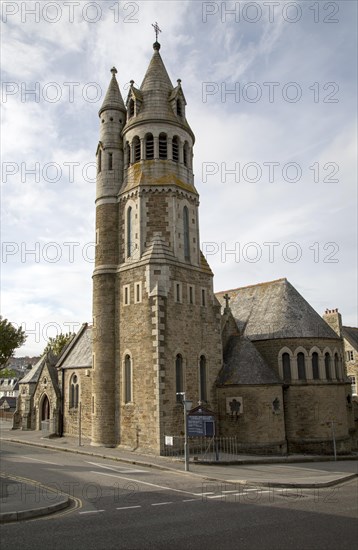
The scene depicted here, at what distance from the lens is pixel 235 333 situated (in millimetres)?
33281

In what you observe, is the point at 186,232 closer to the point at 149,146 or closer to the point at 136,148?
the point at 149,146

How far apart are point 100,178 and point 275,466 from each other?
20719mm

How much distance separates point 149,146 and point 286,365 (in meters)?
16.6

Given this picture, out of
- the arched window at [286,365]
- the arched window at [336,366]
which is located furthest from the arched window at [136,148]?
the arched window at [336,366]

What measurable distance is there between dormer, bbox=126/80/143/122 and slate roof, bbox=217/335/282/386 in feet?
54.4

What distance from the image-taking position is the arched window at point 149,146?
100 feet

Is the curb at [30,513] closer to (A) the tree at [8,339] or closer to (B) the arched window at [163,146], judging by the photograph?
(B) the arched window at [163,146]

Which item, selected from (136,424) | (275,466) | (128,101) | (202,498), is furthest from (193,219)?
(202,498)

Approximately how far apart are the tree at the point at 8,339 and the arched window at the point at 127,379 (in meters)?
21.0

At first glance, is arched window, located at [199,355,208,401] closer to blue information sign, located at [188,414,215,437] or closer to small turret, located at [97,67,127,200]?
blue information sign, located at [188,414,215,437]

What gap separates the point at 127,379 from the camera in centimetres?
2772

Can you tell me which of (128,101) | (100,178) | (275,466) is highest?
(128,101)

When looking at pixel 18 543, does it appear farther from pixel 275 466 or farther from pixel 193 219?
pixel 193 219

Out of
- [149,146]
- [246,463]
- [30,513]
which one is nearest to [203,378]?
[246,463]
